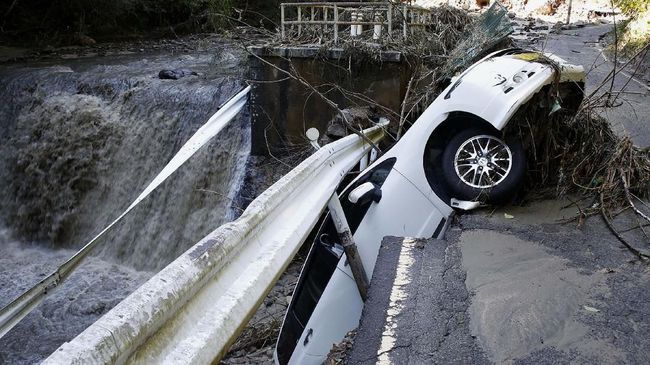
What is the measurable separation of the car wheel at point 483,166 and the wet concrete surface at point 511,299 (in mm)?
355

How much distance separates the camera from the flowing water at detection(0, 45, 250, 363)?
30.9ft

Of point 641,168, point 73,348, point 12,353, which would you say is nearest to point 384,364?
point 73,348

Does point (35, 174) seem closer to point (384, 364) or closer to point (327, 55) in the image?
point (327, 55)

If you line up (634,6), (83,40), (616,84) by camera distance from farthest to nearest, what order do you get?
1. (83,40)
2. (634,6)
3. (616,84)

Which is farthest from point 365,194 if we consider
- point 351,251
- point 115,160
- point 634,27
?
point 634,27

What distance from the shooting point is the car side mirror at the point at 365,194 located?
15.9 ft

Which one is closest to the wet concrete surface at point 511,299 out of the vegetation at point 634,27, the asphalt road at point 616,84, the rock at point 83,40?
the asphalt road at point 616,84

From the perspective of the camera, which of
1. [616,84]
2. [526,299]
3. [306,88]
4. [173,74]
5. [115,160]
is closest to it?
[526,299]

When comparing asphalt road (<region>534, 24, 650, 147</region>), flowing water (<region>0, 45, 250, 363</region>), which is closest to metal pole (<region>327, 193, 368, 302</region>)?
asphalt road (<region>534, 24, 650, 147</region>)

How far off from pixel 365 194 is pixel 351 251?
56cm

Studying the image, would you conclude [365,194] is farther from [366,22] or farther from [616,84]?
[616,84]

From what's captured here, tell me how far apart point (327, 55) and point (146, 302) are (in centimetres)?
764

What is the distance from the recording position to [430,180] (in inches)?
209

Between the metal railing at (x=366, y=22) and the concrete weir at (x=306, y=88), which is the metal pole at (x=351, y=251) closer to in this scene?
the concrete weir at (x=306, y=88)
